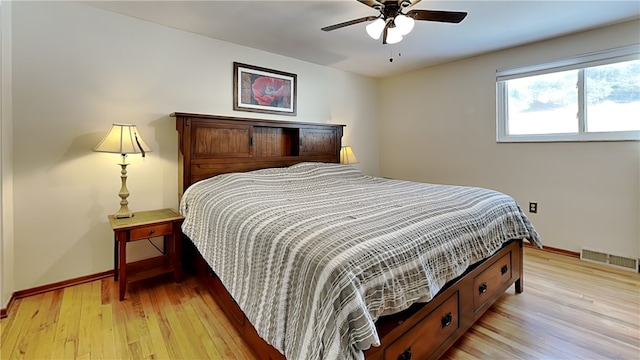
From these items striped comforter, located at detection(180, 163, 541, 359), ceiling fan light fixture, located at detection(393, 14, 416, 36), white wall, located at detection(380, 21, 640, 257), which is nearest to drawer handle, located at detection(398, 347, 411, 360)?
striped comforter, located at detection(180, 163, 541, 359)

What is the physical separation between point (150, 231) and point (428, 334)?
2131 millimetres

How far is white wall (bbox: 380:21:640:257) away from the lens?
9.12 feet

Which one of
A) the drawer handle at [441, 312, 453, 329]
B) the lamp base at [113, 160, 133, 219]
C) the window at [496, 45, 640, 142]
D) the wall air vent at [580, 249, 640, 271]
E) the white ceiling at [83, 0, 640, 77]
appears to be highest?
the white ceiling at [83, 0, 640, 77]

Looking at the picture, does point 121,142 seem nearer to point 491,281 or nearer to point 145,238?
point 145,238

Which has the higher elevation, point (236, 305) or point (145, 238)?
point (145, 238)

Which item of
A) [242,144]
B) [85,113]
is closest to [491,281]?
[242,144]

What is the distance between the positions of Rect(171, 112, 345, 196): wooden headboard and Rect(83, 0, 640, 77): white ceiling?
2.83 ft

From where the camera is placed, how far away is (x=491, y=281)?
1.91 metres

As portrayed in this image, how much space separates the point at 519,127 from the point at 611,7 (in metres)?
1.32

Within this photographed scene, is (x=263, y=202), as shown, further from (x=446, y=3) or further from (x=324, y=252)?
(x=446, y=3)

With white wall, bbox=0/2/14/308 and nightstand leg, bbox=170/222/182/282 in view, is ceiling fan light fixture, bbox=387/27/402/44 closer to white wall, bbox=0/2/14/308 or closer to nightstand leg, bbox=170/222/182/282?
nightstand leg, bbox=170/222/182/282

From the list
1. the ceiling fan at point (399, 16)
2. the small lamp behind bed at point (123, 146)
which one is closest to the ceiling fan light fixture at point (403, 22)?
the ceiling fan at point (399, 16)

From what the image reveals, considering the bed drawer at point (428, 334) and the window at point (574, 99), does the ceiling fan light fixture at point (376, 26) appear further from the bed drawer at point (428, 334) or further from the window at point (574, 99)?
the window at point (574, 99)

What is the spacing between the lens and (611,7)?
2.40 m
